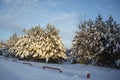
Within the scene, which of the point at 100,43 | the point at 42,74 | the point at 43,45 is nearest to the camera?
the point at 42,74

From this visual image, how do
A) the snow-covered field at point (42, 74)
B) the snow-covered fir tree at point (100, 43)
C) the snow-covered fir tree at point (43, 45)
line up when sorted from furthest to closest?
the snow-covered fir tree at point (43, 45)
the snow-covered fir tree at point (100, 43)
the snow-covered field at point (42, 74)

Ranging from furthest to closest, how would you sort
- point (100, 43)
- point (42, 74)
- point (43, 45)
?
point (43, 45) < point (100, 43) < point (42, 74)

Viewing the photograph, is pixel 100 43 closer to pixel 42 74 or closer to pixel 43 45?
pixel 43 45

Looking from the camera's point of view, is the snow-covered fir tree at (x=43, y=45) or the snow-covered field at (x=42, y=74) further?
the snow-covered fir tree at (x=43, y=45)

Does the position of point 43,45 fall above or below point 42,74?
above

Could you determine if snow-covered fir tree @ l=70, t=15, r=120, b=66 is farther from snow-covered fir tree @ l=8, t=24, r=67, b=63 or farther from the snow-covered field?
the snow-covered field

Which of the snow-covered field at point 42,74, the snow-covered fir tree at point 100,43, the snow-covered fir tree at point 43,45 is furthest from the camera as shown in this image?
the snow-covered fir tree at point 43,45

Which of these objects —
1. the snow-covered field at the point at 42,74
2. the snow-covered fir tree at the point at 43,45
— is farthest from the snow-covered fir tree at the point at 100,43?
the snow-covered field at the point at 42,74

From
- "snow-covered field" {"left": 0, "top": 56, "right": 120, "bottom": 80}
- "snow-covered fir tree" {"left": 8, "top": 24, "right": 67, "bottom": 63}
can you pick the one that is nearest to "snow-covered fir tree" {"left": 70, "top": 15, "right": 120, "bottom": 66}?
"snow-covered fir tree" {"left": 8, "top": 24, "right": 67, "bottom": 63}

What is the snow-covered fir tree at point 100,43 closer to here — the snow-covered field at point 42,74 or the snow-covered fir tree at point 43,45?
the snow-covered fir tree at point 43,45

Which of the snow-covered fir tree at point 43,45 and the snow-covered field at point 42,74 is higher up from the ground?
the snow-covered fir tree at point 43,45

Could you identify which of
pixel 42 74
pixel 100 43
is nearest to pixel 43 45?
pixel 100 43

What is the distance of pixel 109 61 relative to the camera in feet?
110

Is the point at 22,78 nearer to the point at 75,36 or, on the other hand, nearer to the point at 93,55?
the point at 93,55
